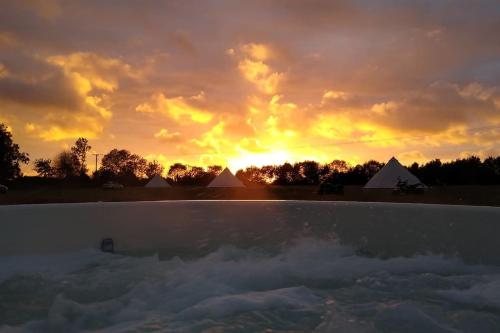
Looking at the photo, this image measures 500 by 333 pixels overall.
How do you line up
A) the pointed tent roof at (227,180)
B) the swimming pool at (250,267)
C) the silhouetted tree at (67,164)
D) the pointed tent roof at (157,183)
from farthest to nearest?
1. the silhouetted tree at (67,164)
2. the pointed tent roof at (157,183)
3. the pointed tent roof at (227,180)
4. the swimming pool at (250,267)

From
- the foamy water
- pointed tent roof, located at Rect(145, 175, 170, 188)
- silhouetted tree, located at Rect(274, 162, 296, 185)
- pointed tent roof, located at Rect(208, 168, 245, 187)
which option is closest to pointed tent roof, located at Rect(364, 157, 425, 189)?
pointed tent roof, located at Rect(208, 168, 245, 187)

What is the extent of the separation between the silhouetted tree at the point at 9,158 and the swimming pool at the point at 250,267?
45.7 metres

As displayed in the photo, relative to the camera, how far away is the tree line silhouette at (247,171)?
1666 inches

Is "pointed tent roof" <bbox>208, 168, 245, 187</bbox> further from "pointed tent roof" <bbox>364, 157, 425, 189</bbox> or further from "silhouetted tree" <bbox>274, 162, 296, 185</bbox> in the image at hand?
"silhouetted tree" <bbox>274, 162, 296, 185</bbox>

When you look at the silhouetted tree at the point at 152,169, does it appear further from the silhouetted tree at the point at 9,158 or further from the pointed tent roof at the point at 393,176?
the pointed tent roof at the point at 393,176

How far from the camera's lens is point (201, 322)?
4137 mm

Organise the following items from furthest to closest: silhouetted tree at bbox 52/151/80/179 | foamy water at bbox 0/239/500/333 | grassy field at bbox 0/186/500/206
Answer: silhouetted tree at bbox 52/151/80/179, grassy field at bbox 0/186/500/206, foamy water at bbox 0/239/500/333

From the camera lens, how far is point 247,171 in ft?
222

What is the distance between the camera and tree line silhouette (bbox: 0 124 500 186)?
42.3m

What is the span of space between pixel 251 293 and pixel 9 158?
168ft

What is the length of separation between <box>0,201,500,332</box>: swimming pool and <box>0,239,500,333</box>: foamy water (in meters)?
0.02

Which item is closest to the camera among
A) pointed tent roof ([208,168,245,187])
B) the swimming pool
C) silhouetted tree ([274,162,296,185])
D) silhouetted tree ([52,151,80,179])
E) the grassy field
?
the swimming pool

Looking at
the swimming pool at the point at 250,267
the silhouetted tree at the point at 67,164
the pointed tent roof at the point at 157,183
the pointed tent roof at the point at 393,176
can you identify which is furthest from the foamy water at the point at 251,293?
the silhouetted tree at the point at 67,164

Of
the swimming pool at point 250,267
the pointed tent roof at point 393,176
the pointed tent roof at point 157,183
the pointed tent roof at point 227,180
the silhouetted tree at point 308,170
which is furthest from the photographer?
the silhouetted tree at point 308,170
